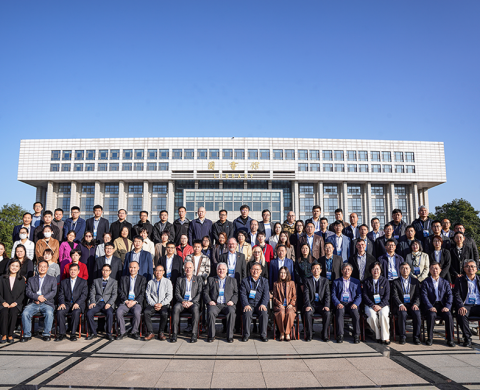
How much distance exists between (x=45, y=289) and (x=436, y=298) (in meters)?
8.09

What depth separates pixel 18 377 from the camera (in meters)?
4.75

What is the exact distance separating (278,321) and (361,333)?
1.86 metres

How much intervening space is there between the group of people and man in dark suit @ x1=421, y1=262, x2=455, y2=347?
20 millimetres

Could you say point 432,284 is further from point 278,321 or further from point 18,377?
point 18,377

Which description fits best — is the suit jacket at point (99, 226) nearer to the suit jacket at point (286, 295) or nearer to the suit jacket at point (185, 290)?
the suit jacket at point (185, 290)

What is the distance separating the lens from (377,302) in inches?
276

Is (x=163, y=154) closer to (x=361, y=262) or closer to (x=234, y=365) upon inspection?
(x=361, y=262)

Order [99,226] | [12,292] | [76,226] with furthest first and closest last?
[99,226] < [76,226] < [12,292]

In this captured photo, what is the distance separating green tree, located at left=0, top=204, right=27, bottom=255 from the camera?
3753cm

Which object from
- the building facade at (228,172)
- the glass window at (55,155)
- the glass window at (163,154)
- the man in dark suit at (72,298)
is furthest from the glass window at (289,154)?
the man in dark suit at (72,298)

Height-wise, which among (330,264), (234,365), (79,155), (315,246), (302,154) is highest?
(302,154)

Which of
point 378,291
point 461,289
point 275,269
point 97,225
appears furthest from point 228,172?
point 461,289

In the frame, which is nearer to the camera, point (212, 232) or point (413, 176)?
point (212, 232)

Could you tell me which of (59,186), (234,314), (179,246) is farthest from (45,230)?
(59,186)
